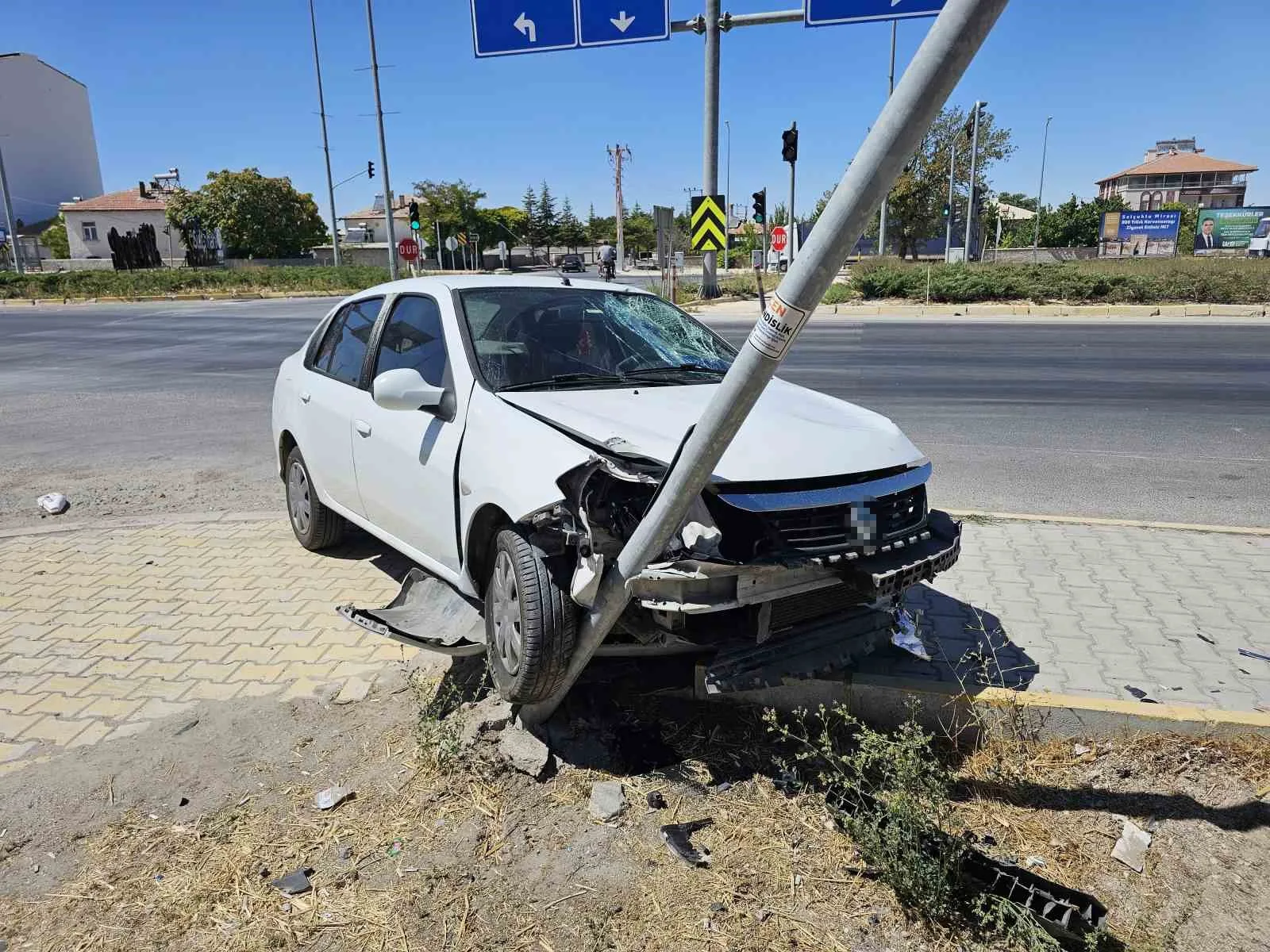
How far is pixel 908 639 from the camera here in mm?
3928

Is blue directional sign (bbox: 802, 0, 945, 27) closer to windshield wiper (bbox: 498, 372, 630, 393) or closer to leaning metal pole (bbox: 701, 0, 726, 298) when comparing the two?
leaning metal pole (bbox: 701, 0, 726, 298)

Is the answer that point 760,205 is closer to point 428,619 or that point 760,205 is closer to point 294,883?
point 428,619

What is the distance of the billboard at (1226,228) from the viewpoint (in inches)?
2378

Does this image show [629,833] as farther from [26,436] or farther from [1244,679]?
[26,436]

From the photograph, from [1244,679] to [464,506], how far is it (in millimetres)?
3424

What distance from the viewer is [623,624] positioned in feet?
10.5

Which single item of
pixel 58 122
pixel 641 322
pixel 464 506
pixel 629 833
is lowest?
pixel 629 833

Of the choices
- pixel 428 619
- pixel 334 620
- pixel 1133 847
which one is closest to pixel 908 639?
pixel 1133 847

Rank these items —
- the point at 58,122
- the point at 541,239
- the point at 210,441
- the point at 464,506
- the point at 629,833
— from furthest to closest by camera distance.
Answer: the point at 541,239 → the point at 58,122 → the point at 210,441 → the point at 464,506 → the point at 629,833

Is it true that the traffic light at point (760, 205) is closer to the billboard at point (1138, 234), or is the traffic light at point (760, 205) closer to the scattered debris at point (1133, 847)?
the scattered debris at point (1133, 847)

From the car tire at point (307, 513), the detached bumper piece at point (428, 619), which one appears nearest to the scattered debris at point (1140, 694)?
the detached bumper piece at point (428, 619)

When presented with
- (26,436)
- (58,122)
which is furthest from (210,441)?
(58,122)

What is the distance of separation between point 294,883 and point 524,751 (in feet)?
2.93

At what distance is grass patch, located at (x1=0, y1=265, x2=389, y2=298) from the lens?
140ft
